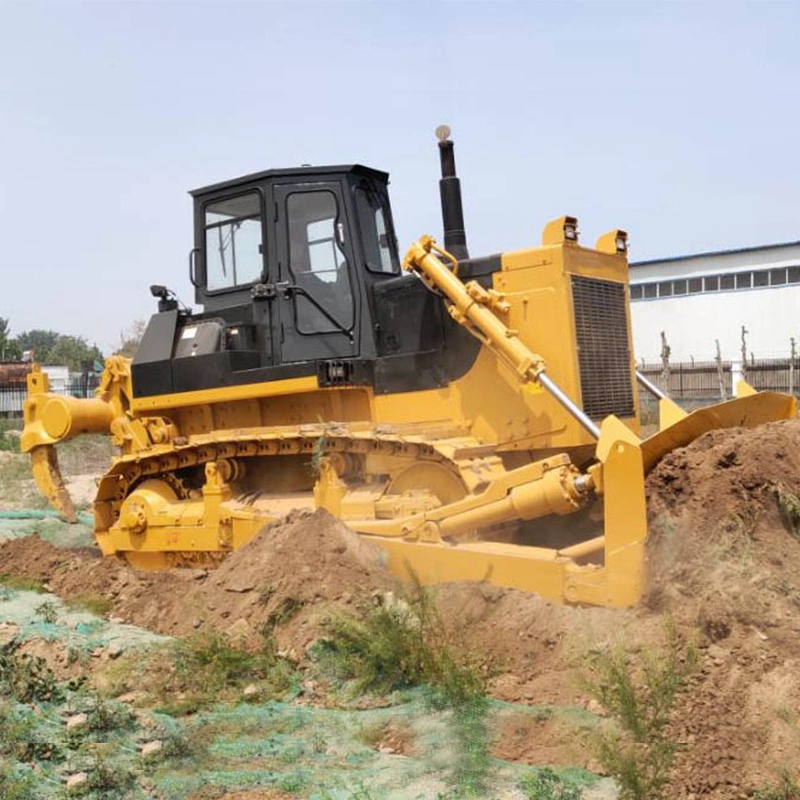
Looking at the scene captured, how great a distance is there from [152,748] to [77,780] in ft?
1.52

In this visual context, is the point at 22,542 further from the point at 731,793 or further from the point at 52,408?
the point at 731,793

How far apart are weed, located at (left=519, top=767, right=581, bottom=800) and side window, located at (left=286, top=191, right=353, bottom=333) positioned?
14.4 feet

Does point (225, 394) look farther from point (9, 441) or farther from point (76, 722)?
point (9, 441)

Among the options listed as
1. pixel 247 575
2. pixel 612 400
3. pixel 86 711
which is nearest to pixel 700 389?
pixel 612 400

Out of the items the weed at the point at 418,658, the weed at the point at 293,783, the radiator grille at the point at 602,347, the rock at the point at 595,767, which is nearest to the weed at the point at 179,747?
the weed at the point at 293,783

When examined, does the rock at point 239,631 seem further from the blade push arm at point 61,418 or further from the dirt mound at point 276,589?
the blade push arm at point 61,418

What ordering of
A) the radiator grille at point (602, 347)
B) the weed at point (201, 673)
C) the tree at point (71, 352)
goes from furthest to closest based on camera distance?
the tree at point (71, 352) → the radiator grille at point (602, 347) → the weed at point (201, 673)

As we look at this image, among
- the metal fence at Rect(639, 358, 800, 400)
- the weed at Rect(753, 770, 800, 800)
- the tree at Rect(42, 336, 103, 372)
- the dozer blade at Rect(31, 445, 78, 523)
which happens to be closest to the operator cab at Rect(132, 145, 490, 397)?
the dozer blade at Rect(31, 445, 78, 523)

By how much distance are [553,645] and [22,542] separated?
17.8 feet

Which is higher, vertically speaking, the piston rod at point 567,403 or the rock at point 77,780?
the piston rod at point 567,403

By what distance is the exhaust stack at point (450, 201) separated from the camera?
7746 mm

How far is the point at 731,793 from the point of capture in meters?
3.56

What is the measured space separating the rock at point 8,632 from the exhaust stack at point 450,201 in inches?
166

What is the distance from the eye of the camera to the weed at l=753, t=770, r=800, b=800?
3396 mm
